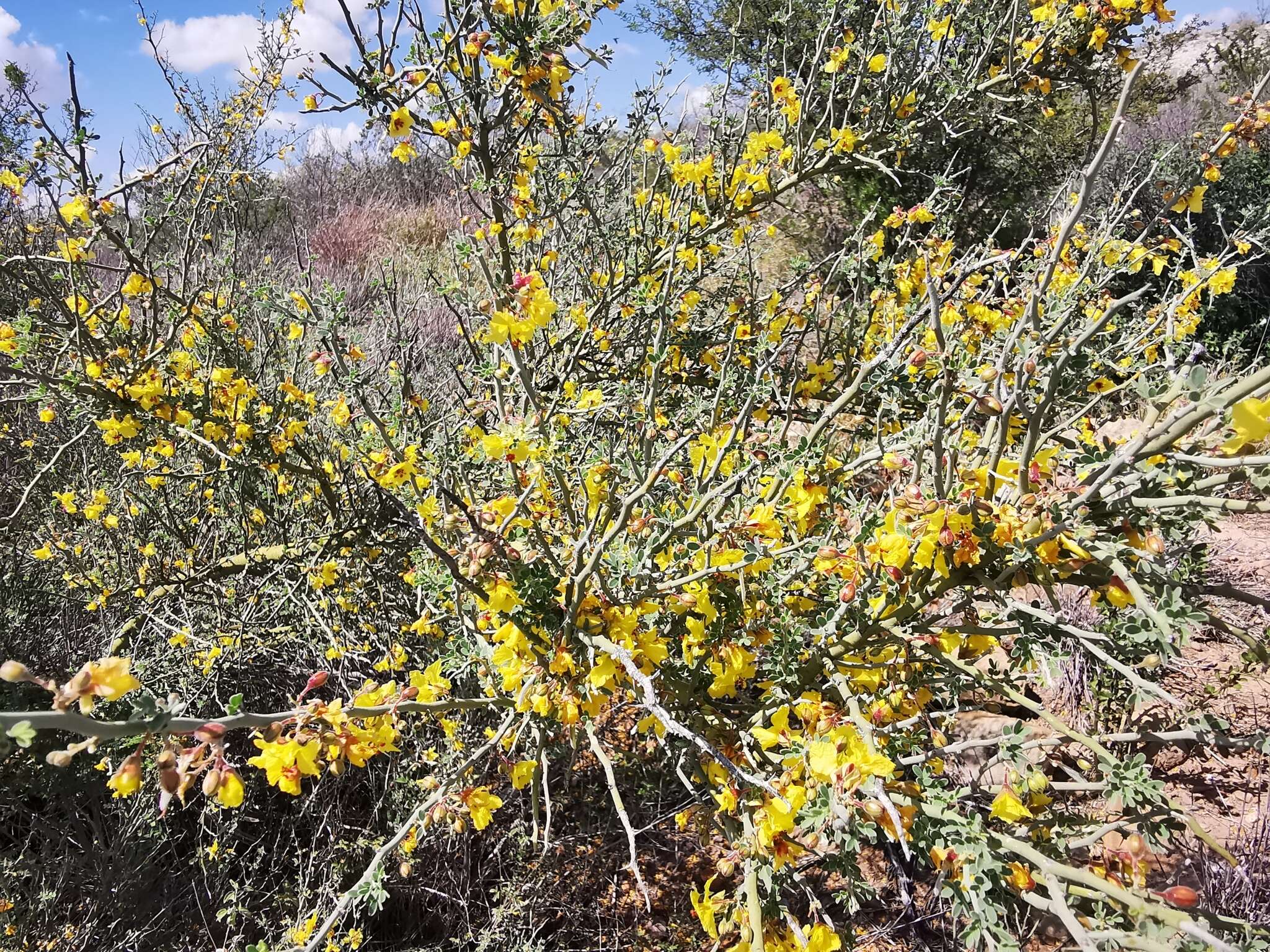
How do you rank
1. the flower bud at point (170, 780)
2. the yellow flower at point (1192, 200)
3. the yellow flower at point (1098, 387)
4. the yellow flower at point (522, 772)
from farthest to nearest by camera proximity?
the yellow flower at point (1098, 387) → the yellow flower at point (1192, 200) → the yellow flower at point (522, 772) → the flower bud at point (170, 780)

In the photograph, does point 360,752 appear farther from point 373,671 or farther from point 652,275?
point 652,275

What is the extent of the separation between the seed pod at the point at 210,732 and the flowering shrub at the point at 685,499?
3cm

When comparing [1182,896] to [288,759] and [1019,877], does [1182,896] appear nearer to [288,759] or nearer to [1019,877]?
[1019,877]

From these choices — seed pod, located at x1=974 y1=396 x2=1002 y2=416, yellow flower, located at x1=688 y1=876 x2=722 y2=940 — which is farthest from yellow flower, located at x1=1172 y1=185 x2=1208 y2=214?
yellow flower, located at x1=688 y1=876 x2=722 y2=940

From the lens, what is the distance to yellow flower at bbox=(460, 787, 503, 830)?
138cm

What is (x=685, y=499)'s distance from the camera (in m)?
1.74

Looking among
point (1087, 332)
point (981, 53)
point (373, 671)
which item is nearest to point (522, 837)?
point (373, 671)

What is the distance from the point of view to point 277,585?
277 centimetres

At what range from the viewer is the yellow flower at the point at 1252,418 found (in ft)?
2.56

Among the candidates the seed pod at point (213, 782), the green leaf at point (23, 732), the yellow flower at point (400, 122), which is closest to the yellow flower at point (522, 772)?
the seed pod at point (213, 782)

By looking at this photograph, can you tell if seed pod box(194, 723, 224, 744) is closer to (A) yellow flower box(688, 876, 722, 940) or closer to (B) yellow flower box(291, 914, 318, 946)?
(A) yellow flower box(688, 876, 722, 940)

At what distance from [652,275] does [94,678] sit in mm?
2532

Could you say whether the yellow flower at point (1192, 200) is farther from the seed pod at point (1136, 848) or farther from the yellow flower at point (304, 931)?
the yellow flower at point (304, 931)

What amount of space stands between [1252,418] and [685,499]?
111 centimetres
